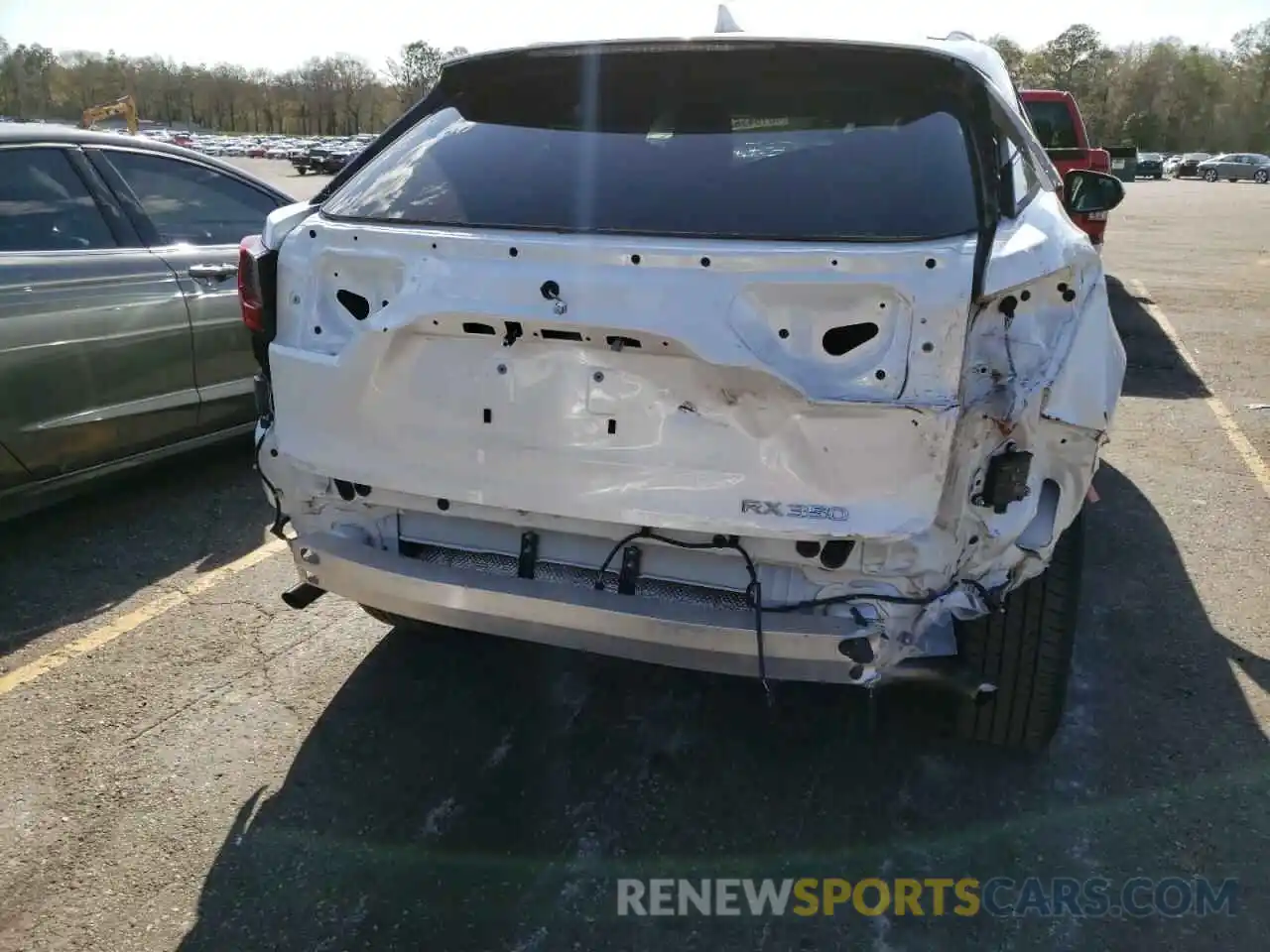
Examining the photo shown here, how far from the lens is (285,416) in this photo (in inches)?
107

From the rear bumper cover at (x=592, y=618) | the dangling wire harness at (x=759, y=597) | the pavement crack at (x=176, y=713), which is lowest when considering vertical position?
the pavement crack at (x=176, y=713)

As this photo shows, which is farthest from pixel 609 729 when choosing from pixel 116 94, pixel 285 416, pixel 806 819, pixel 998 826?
pixel 116 94

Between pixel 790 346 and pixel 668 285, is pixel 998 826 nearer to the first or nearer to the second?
pixel 790 346

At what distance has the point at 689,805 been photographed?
276 centimetres

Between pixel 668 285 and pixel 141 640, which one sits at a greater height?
pixel 668 285

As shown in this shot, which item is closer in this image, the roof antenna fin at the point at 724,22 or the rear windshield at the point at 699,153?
the rear windshield at the point at 699,153

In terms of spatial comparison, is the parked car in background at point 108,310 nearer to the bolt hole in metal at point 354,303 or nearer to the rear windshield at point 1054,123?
the bolt hole in metal at point 354,303

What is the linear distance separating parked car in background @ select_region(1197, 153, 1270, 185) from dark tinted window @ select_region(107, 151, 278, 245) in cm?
5682

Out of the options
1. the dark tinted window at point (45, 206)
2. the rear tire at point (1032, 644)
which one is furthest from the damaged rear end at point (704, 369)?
the dark tinted window at point (45, 206)

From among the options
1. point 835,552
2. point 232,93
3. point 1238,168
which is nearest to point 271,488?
point 835,552

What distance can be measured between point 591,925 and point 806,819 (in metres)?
0.68

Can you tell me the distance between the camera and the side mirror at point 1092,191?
3.92 metres

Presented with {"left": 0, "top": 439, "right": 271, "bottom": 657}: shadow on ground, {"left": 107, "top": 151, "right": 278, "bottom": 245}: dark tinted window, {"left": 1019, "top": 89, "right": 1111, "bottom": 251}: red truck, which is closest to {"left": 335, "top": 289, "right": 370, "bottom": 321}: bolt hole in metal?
{"left": 0, "top": 439, "right": 271, "bottom": 657}: shadow on ground

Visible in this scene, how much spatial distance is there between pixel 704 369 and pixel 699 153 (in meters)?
0.74
